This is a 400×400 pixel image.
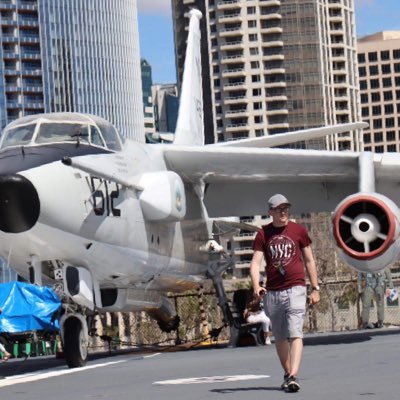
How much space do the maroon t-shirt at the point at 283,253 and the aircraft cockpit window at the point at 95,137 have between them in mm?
8044

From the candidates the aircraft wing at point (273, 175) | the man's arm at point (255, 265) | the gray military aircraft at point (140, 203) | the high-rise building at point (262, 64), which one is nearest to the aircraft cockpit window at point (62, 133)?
the gray military aircraft at point (140, 203)

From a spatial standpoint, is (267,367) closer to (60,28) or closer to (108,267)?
(108,267)

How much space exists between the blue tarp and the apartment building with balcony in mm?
168914

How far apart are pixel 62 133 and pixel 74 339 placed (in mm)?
3150

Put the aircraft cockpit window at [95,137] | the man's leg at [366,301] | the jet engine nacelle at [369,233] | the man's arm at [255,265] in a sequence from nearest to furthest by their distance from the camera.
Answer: the man's arm at [255,265]
the aircraft cockpit window at [95,137]
the jet engine nacelle at [369,233]
the man's leg at [366,301]

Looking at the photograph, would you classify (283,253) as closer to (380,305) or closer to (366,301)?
(366,301)

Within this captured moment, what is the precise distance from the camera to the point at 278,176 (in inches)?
1064

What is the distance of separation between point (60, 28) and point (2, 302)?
157 meters

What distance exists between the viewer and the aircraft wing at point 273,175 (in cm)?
2559

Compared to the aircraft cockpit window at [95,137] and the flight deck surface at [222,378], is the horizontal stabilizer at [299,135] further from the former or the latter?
the flight deck surface at [222,378]

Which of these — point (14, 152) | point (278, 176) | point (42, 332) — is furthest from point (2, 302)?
point (278, 176)

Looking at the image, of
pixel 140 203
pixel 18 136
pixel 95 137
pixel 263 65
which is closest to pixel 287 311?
pixel 18 136

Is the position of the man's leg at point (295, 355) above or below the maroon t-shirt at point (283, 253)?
below

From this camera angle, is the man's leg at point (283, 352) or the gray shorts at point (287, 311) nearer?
the man's leg at point (283, 352)
